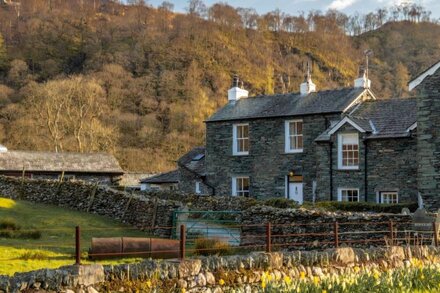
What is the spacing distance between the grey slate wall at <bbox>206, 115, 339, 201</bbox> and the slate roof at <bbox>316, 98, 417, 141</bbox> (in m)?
1.99

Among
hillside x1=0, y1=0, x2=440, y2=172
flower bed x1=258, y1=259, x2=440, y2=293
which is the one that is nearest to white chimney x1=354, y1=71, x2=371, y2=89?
flower bed x1=258, y1=259, x2=440, y2=293

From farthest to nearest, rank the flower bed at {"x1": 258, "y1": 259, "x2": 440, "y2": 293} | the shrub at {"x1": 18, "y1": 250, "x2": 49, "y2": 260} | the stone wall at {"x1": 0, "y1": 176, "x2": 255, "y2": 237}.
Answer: the stone wall at {"x1": 0, "y1": 176, "x2": 255, "y2": 237}
the shrub at {"x1": 18, "y1": 250, "x2": 49, "y2": 260}
the flower bed at {"x1": 258, "y1": 259, "x2": 440, "y2": 293}

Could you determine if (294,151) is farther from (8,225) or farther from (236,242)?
(8,225)

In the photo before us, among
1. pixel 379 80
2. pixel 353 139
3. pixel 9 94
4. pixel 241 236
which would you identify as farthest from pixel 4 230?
pixel 379 80

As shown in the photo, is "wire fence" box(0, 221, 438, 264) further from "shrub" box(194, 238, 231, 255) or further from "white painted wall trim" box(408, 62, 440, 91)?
"white painted wall trim" box(408, 62, 440, 91)

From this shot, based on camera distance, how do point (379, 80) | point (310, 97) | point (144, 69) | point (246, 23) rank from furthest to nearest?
point (246, 23)
point (379, 80)
point (144, 69)
point (310, 97)

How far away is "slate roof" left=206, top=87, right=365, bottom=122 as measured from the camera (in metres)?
34.2

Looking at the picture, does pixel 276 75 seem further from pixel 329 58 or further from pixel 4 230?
pixel 4 230

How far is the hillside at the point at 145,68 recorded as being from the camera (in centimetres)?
7831

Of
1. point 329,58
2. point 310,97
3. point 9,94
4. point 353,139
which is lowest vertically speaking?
point 353,139

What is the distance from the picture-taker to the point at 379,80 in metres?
138

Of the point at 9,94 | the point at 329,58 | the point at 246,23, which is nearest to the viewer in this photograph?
the point at 9,94

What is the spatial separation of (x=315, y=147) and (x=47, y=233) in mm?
15344

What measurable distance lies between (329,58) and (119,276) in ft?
522
